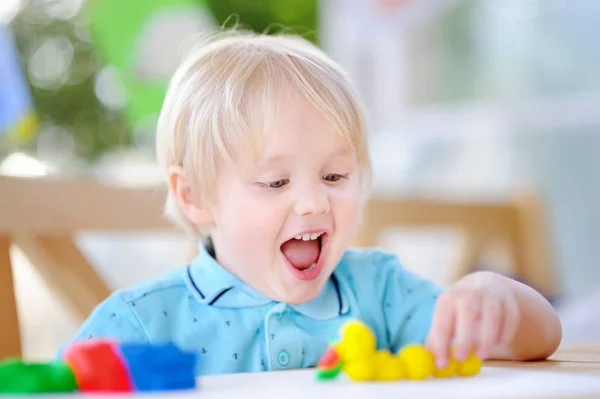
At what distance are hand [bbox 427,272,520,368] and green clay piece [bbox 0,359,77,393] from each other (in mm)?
300

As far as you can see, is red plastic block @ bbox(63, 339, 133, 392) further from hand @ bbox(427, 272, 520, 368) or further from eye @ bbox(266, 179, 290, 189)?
eye @ bbox(266, 179, 290, 189)

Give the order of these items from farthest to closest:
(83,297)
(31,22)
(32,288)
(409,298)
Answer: (31,22) → (32,288) → (83,297) → (409,298)

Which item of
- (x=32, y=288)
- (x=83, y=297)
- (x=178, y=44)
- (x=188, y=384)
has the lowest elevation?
(x=32, y=288)

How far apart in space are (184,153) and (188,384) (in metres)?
0.49

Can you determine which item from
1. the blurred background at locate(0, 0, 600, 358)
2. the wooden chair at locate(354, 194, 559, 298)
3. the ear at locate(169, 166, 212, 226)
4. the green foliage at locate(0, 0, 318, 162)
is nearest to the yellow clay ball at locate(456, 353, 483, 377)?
the ear at locate(169, 166, 212, 226)

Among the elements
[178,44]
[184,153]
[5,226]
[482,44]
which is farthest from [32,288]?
[184,153]

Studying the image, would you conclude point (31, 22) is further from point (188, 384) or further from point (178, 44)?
point (188, 384)

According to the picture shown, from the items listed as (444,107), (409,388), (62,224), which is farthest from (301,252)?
(444,107)

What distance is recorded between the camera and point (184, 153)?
106 centimetres

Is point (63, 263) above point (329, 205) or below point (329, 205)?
below

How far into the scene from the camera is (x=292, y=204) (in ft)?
3.12

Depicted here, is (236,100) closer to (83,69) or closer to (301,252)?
(301,252)

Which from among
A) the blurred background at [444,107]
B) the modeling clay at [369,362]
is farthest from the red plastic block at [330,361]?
the blurred background at [444,107]

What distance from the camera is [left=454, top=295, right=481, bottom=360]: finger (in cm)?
73
